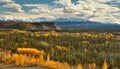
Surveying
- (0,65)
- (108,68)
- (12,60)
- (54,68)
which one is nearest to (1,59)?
(12,60)

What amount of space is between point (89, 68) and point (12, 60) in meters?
22.3

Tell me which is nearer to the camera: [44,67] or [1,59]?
[44,67]

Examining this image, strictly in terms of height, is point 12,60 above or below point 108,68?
above

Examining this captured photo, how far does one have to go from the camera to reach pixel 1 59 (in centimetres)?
5216

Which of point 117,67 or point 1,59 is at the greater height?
point 1,59

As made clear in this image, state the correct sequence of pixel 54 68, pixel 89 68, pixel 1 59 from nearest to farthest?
pixel 54 68 → pixel 1 59 → pixel 89 68

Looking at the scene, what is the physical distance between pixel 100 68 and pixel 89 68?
356 cm

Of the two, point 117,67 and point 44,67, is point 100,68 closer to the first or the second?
point 117,67

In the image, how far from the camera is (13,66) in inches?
1809

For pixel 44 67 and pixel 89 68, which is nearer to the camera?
pixel 44 67

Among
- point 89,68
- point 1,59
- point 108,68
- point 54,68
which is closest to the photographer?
point 54,68

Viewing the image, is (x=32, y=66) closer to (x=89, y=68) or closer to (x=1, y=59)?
(x=1, y=59)

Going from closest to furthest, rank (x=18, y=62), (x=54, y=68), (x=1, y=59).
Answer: (x=54, y=68)
(x=18, y=62)
(x=1, y=59)

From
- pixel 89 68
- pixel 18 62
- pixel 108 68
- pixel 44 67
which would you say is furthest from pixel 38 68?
pixel 108 68
